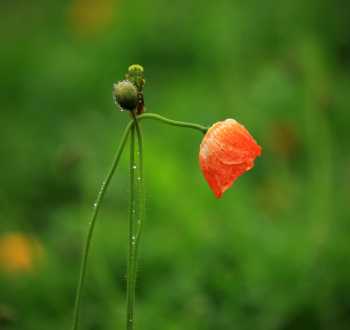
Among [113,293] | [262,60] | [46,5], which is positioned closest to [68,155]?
[113,293]

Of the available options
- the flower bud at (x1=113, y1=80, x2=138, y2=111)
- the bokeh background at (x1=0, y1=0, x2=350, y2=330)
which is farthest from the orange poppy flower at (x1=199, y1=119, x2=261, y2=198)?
the bokeh background at (x1=0, y1=0, x2=350, y2=330)

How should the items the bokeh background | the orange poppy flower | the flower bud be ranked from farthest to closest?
the bokeh background → the orange poppy flower → the flower bud

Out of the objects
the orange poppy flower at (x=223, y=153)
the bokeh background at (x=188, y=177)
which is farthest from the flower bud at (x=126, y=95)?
the bokeh background at (x=188, y=177)

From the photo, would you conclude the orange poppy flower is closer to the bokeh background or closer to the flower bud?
the flower bud

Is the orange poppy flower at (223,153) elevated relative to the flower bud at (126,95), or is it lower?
lower

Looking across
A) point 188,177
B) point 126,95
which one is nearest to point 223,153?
point 126,95

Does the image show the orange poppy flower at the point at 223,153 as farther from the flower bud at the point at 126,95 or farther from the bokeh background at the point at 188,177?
the bokeh background at the point at 188,177
